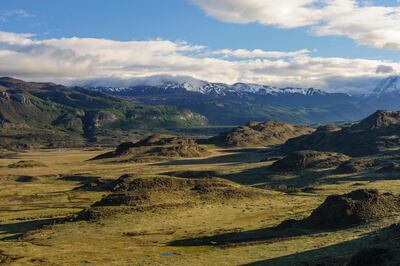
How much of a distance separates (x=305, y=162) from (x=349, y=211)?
108565mm

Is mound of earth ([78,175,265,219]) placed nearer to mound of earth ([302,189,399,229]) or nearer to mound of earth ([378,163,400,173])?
mound of earth ([302,189,399,229])

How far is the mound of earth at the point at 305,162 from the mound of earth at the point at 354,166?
12.5m

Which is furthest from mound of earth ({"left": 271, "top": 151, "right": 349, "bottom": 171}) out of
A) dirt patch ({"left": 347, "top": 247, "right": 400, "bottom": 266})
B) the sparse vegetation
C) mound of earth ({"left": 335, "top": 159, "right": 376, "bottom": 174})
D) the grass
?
dirt patch ({"left": 347, "top": 247, "right": 400, "bottom": 266})

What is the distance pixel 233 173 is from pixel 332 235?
110060mm

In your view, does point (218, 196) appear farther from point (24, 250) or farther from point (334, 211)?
point (24, 250)

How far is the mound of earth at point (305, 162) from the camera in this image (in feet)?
579

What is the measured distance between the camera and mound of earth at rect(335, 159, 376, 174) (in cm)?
15838

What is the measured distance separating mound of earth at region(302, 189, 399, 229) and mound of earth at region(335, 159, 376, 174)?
81096 millimetres

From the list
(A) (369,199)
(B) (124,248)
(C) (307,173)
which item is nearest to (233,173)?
(C) (307,173)

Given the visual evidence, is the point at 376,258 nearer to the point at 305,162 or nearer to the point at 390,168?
the point at 390,168

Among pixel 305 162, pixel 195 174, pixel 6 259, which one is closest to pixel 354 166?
pixel 305 162

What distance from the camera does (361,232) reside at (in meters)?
66.0

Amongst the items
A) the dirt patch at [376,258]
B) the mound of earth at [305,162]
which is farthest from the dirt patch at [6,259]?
the mound of earth at [305,162]

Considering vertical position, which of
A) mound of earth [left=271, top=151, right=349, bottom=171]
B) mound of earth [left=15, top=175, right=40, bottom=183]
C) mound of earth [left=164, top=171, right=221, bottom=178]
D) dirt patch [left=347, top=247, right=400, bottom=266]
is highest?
dirt patch [left=347, top=247, right=400, bottom=266]
